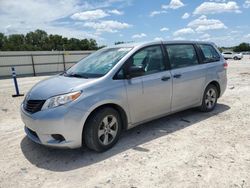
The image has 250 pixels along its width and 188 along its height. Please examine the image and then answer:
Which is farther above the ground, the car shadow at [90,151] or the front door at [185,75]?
the front door at [185,75]

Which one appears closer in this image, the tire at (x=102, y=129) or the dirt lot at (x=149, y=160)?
the dirt lot at (x=149, y=160)

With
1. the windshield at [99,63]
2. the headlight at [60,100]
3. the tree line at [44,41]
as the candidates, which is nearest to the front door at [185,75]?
the windshield at [99,63]

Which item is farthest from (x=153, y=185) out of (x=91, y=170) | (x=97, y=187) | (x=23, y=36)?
(x=23, y=36)

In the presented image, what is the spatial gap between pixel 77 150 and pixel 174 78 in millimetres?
2282

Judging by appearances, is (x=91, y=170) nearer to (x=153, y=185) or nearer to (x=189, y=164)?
(x=153, y=185)

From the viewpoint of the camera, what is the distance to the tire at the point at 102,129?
3.41 m

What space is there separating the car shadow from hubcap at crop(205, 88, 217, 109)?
63 cm

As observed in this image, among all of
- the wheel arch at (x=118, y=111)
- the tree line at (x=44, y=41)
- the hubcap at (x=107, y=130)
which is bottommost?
the hubcap at (x=107, y=130)

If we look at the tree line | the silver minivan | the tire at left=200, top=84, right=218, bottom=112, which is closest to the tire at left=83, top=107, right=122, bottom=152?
the silver minivan

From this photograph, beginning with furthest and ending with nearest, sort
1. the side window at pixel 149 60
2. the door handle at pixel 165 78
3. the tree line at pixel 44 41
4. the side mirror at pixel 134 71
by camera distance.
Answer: the tree line at pixel 44 41
the door handle at pixel 165 78
the side window at pixel 149 60
the side mirror at pixel 134 71

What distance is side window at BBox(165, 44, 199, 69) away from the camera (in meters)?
4.59

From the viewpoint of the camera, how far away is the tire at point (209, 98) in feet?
17.7

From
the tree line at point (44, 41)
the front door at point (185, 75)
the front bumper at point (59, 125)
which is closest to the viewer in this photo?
Result: the front bumper at point (59, 125)

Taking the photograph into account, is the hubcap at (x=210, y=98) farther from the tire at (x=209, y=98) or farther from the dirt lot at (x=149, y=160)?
the dirt lot at (x=149, y=160)
